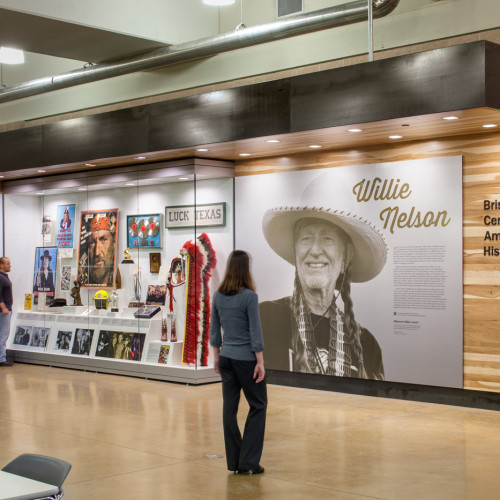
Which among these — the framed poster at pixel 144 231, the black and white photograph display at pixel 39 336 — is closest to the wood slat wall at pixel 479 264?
the framed poster at pixel 144 231

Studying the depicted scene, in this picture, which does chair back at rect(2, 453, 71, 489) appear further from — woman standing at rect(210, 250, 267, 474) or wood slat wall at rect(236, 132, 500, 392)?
wood slat wall at rect(236, 132, 500, 392)

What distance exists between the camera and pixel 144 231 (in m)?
11.8

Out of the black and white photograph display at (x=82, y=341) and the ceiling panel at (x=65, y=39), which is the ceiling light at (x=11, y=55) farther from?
the black and white photograph display at (x=82, y=341)

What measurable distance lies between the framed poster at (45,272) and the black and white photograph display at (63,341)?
66cm

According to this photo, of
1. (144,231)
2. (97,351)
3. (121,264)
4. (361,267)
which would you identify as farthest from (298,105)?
(97,351)

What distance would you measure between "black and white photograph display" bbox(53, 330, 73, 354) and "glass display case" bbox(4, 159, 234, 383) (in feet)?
0.10

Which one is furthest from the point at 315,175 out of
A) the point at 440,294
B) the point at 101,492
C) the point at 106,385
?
the point at 101,492

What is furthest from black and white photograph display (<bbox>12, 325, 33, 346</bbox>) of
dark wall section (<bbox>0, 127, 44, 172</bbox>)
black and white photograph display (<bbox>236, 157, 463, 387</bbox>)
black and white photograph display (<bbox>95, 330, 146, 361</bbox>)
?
black and white photograph display (<bbox>236, 157, 463, 387</bbox>)

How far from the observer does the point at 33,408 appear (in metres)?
9.40

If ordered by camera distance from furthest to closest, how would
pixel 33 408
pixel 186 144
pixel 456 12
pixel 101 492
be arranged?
pixel 186 144, pixel 33 408, pixel 456 12, pixel 101 492

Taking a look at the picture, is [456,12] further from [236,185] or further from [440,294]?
[236,185]

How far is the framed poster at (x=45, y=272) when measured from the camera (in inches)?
529

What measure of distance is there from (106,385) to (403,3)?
6241 millimetres

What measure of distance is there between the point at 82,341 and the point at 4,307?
156cm
